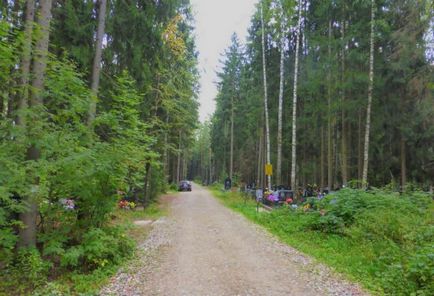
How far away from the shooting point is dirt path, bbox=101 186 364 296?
5.29 m

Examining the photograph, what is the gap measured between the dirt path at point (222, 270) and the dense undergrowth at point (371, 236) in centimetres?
57

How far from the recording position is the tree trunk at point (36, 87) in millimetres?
5879

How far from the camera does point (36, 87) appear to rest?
593cm

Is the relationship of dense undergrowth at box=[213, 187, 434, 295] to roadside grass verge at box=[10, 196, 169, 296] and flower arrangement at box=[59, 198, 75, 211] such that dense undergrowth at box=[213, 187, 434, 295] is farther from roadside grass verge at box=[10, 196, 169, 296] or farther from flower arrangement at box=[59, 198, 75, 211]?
flower arrangement at box=[59, 198, 75, 211]

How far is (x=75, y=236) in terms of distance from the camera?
651 centimetres

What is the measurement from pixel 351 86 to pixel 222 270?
13070 millimetres

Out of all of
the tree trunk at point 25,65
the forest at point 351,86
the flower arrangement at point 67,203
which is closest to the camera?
the tree trunk at point 25,65

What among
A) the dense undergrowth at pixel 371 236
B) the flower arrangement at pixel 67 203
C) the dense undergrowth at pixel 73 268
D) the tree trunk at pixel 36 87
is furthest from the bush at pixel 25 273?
the dense undergrowth at pixel 371 236

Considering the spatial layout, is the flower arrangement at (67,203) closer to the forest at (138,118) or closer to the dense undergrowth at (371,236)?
the forest at (138,118)

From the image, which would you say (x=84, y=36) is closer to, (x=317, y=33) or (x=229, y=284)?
(x=229, y=284)

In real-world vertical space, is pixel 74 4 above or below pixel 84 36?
above

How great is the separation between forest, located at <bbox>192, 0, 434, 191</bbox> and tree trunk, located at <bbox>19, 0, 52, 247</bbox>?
35.2 feet

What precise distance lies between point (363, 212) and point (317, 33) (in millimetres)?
12277

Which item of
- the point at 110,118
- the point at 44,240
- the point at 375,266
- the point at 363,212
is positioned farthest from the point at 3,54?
the point at 363,212
